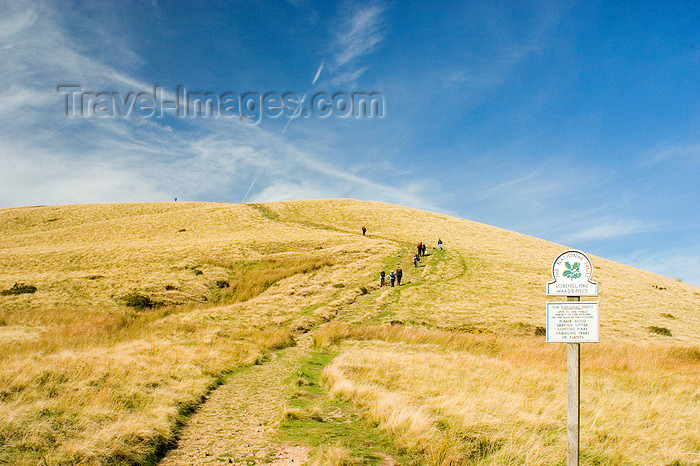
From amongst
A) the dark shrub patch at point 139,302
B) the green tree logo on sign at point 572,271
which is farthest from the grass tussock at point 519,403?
the dark shrub patch at point 139,302

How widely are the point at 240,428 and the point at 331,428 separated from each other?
6.71ft

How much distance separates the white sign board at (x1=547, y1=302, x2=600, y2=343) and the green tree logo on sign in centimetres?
50

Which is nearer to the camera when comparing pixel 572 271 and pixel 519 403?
pixel 572 271

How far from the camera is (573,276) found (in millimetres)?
6516

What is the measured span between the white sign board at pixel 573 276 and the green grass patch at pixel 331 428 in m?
4.14

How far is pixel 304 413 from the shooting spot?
8.95 metres

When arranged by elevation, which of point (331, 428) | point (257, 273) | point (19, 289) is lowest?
point (331, 428)

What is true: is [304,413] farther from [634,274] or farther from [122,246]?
[634,274]

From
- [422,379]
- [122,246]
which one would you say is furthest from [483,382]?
[122,246]

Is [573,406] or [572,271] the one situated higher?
[572,271]

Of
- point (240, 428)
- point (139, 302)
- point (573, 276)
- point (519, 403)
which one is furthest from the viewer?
point (139, 302)

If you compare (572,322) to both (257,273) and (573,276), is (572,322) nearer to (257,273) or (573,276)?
(573,276)

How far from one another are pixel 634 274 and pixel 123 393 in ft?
199

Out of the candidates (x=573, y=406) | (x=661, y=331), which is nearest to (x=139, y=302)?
(x=573, y=406)
